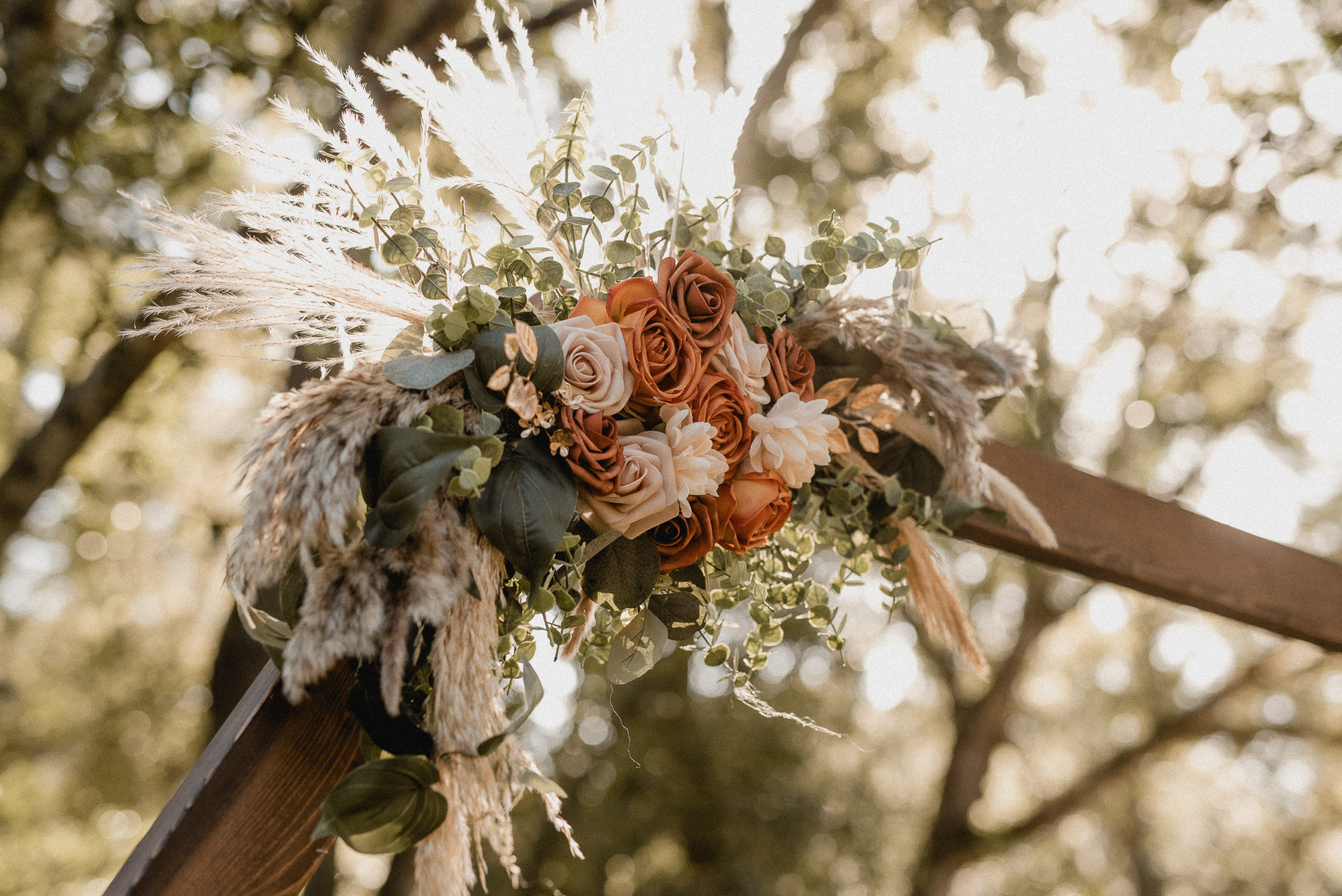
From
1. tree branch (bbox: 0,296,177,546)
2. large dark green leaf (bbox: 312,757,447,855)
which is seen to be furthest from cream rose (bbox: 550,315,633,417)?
tree branch (bbox: 0,296,177,546)

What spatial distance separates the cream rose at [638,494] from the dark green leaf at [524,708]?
0.57 ft

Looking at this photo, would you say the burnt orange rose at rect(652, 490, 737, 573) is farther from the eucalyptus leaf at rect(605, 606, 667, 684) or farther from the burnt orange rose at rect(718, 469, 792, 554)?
the eucalyptus leaf at rect(605, 606, 667, 684)

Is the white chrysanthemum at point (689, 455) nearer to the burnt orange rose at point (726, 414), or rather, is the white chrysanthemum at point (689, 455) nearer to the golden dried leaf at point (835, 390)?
the burnt orange rose at point (726, 414)

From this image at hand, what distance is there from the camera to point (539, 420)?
0.87 m

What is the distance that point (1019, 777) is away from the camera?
8.76 meters

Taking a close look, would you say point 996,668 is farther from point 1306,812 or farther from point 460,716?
point 460,716

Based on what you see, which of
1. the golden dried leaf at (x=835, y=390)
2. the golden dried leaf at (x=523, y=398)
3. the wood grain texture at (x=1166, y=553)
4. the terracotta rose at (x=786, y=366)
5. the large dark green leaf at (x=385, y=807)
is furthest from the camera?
the wood grain texture at (x=1166, y=553)

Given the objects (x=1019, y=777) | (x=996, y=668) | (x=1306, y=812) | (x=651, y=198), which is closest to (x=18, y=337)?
(x=651, y=198)

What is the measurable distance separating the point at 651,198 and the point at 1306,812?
8107 mm

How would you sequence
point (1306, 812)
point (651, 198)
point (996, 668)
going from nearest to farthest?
point (651, 198)
point (996, 668)
point (1306, 812)

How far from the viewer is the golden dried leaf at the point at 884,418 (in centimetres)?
122

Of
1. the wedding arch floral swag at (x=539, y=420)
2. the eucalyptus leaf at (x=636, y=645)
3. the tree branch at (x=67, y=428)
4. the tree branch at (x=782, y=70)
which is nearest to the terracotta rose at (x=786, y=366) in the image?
the wedding arch floral swag at (x=539, y=420)

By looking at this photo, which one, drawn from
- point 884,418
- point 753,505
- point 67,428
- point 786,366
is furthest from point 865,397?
point 67,428

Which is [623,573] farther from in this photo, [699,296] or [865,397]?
[865,397]
